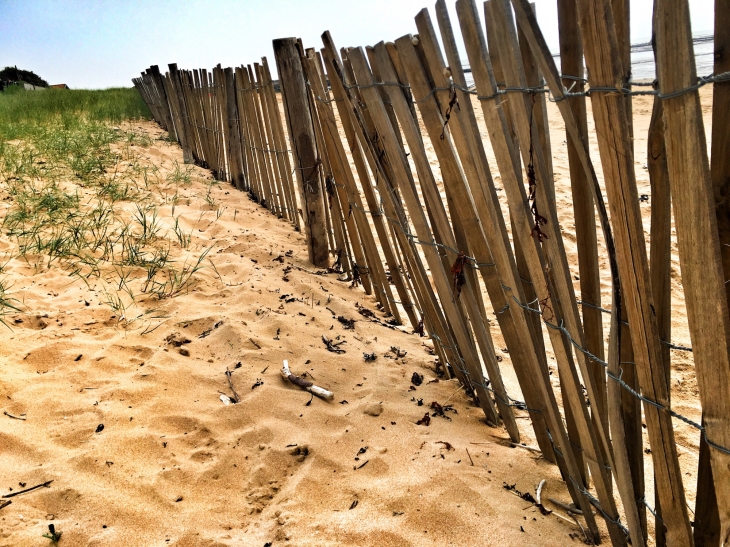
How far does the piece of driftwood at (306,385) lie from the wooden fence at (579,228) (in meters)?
0.56

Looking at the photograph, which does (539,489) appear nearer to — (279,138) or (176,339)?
(176,339)

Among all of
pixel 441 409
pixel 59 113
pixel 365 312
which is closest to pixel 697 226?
pixel 441 409

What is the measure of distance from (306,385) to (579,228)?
1427 millimetres

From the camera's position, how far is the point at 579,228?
1530mm

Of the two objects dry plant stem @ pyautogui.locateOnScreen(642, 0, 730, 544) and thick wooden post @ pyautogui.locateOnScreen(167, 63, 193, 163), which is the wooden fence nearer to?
dry plant stem @ pyautogui.locateOnScreen(642, 0, 730, 544)

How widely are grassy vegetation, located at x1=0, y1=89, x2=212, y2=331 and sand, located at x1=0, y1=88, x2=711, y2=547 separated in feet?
0.60

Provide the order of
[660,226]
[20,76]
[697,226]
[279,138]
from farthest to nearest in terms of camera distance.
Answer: [20,76], [279,138], [660,226], [697,226]

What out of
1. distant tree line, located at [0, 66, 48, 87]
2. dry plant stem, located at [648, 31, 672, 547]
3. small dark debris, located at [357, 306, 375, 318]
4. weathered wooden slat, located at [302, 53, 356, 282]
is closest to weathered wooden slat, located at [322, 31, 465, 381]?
weathered wooden slat, located at [302, 53, 356, 282]

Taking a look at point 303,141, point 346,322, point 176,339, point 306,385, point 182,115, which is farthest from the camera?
point 182,115

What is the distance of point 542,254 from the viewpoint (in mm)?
1532

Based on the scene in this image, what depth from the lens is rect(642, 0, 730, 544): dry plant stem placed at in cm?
96

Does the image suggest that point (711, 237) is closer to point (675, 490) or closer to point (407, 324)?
point (675, 490)

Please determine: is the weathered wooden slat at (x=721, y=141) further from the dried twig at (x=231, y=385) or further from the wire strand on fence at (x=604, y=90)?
the dried twig at (x=231, y=385)

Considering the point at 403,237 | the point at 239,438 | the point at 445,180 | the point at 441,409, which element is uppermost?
the point at 445,180
